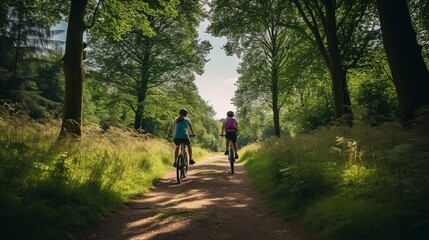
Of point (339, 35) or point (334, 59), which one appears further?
point (339, 35)

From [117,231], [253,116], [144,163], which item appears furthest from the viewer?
[253,116]

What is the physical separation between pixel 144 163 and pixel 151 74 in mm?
14175

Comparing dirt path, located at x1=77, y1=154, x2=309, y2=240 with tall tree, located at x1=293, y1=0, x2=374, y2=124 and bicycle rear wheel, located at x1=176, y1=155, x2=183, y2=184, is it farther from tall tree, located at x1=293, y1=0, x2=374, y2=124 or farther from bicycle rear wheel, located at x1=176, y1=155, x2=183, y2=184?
tall tree, located at x1=293, y1=0, x2=374, y2=124

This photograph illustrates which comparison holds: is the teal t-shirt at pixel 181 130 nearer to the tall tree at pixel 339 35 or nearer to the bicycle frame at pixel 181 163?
the bicycle frame at pixel 181 163

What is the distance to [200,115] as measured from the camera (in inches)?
1105

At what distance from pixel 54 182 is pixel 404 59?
27.4 feet

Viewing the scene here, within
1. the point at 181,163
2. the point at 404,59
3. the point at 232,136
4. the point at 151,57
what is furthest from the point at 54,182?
the point at 151,57

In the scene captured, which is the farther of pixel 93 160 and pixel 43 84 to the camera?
pixel 43 84

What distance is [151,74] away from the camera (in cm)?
2456

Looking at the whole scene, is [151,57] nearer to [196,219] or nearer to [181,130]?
[181,130]

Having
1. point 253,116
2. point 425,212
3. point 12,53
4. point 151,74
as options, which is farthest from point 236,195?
point 12,53

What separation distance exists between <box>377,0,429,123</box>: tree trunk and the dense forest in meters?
0.03

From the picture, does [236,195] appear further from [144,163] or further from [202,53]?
[202,53]

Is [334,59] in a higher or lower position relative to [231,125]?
higher
